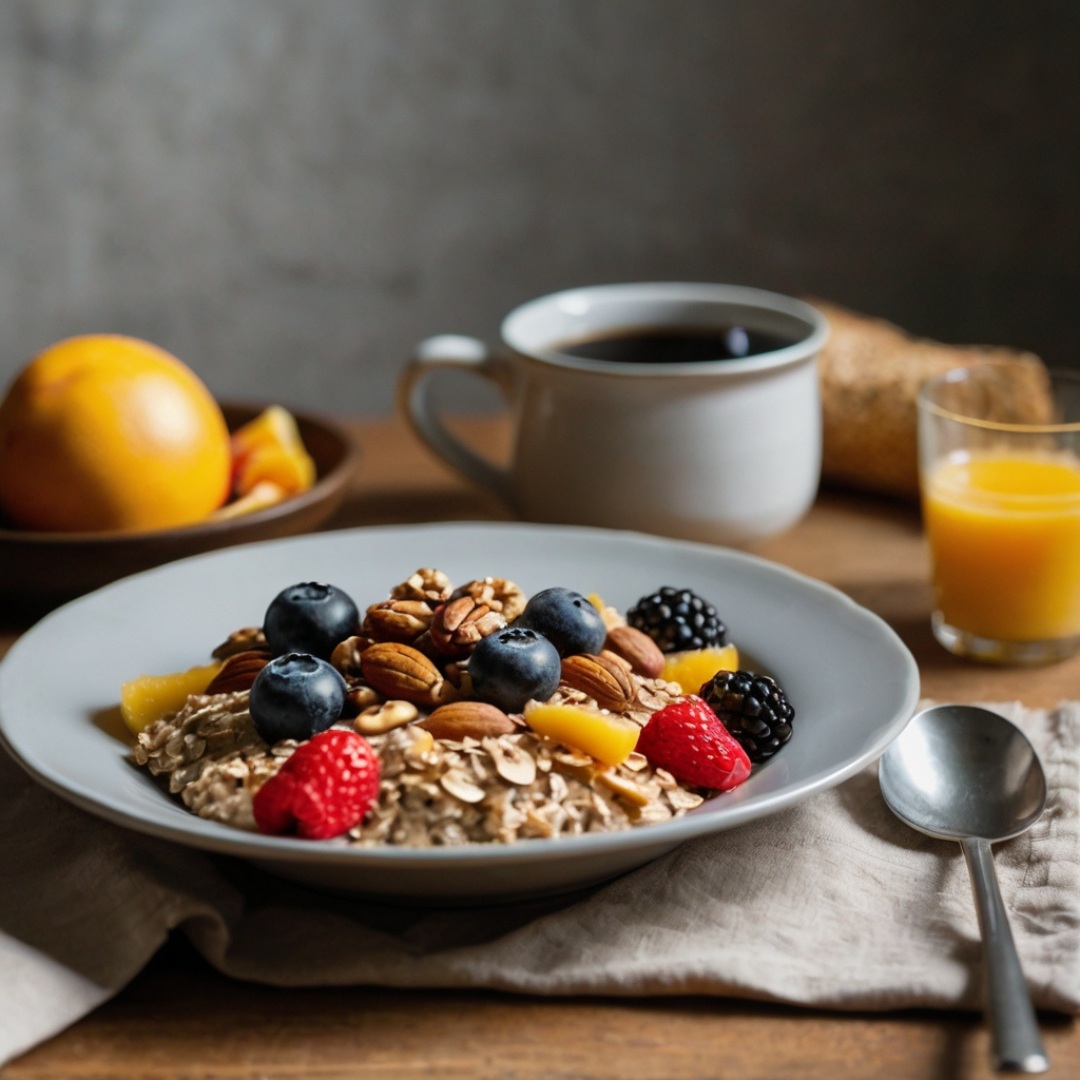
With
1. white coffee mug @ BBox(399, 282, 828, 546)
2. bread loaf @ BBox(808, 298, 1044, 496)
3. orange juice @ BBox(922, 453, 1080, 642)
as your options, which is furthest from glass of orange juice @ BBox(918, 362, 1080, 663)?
bread loaf @ BBox(808, 298, 1044, 496)

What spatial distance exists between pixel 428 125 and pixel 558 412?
1.59m

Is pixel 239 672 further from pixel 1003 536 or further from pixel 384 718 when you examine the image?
pixel 1003 536

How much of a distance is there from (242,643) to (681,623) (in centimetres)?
33

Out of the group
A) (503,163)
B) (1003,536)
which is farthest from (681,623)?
(503,163)

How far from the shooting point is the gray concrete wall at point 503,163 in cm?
258

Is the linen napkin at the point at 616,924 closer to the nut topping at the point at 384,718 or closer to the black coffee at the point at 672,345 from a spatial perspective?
the nut topping at the point at 384,718

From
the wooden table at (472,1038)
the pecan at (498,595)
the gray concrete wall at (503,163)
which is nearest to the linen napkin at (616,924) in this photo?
the wooden table at (472,1038)

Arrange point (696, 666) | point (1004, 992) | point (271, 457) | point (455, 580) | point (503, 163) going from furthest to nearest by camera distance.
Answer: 1. point (503, 163)
2. point (271, 457)
3. point (455, 580)
4. point (696, 666)
5. point (1004, 992)

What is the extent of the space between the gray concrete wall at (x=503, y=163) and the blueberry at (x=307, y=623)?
1.93 meters

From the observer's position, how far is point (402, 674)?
872 mm

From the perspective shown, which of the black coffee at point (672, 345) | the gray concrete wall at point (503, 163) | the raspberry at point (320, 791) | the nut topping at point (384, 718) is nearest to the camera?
the raspberry at point (320, 791)

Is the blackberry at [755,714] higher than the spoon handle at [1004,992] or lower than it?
higher

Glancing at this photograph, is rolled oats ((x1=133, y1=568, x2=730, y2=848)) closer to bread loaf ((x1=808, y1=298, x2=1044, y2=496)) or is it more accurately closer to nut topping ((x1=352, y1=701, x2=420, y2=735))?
nut topping ((x1=352, y1=701, x2=420, y2=735))

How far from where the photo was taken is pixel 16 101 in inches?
103
